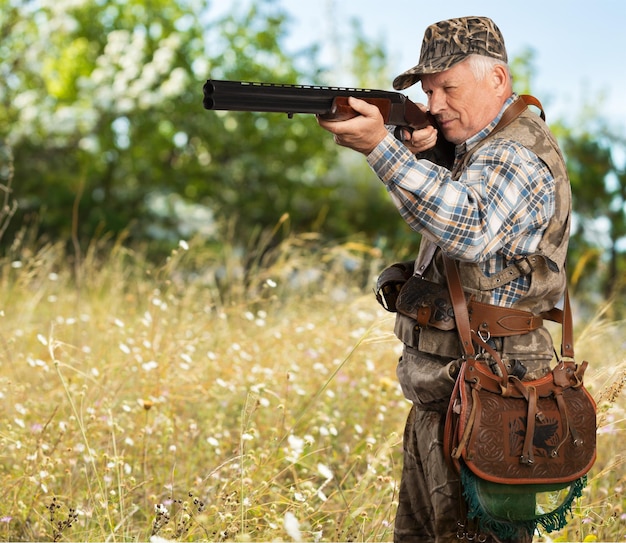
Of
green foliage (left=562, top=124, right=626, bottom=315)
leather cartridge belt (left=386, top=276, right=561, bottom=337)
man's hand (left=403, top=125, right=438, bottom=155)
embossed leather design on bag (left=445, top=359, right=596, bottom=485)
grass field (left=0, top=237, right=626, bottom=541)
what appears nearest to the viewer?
embossed leather design on bag (left=445, top=359, right=596, bottom=485)

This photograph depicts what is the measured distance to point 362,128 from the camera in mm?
2285

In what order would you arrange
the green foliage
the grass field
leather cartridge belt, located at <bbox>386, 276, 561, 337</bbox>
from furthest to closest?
the green foliage < the grass field < leather cartridge belt, located at <bbox>386, 276, 561, 337</bbox>

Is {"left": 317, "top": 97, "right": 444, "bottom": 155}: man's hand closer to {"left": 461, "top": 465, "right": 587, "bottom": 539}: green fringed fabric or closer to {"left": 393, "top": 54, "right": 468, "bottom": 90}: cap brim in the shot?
{"left": 393, "top": 54, "right": 468, "bottom": 90}: cap brim

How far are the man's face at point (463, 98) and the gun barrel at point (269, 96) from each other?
13.1 inches

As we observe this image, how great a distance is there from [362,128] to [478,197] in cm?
38

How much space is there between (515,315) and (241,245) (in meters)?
10.6

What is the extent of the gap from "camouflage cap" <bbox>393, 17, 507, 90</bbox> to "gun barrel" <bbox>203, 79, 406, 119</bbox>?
302mm

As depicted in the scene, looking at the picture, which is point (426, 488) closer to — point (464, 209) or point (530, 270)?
point (530, 270)

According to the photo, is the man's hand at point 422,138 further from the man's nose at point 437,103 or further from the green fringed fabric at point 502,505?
the green fringed fabric at point 502,505

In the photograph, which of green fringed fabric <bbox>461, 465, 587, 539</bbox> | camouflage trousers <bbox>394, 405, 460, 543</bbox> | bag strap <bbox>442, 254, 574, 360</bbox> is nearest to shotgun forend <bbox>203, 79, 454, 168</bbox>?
bag strap <bbox>442, 254, 574, 360</bbox>

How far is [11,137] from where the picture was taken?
1252cm

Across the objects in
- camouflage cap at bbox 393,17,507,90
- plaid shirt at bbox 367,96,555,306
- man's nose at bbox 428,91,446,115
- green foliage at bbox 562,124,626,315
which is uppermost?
camouflage cap at bbox 393,17,507,90

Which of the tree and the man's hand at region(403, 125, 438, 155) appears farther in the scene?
the tree

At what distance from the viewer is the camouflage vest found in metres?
2.47
